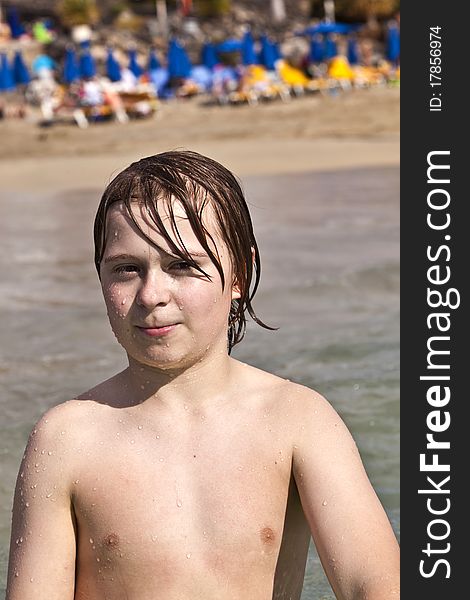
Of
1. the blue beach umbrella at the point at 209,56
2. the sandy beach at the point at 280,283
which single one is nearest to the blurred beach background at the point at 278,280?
the sandy beach at the point at 280,283

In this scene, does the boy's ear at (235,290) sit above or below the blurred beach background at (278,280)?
above

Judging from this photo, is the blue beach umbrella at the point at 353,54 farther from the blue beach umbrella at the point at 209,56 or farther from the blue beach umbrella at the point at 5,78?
the blue beach umbrella at the point at 5,78

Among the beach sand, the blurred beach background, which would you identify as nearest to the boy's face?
the blurred beach background

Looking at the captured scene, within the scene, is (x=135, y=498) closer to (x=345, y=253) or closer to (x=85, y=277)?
(x=85, y=277)

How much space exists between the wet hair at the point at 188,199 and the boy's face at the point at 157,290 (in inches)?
0.5

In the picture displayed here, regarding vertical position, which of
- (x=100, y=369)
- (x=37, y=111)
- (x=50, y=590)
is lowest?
(x=37, y=111)

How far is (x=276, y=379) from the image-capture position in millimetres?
2598

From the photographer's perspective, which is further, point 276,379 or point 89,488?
point 276,379

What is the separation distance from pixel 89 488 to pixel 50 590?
21 centimetres

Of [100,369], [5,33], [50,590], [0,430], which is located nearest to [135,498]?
[50,590]

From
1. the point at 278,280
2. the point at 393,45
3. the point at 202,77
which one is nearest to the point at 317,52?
the point at 393,45

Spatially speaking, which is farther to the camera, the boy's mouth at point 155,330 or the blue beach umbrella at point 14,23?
the blue beach umbrella at point 14,23

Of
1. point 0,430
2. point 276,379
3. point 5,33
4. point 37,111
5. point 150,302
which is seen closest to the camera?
point 150,302

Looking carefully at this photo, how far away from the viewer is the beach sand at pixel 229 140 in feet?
56.6
